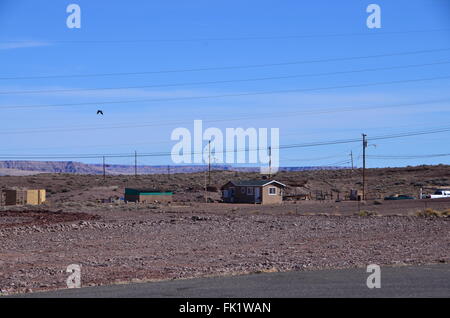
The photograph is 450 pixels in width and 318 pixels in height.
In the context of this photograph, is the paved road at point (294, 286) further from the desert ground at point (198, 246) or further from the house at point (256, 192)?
the house at point (256, 192)

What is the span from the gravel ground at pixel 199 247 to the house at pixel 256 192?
1533 inches

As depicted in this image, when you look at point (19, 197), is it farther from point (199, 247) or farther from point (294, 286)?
point (294, 286)

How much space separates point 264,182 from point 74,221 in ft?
149

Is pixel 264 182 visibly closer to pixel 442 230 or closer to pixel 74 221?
pixel 74 221

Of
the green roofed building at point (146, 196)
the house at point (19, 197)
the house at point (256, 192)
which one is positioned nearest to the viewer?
the house at point (19, 197)

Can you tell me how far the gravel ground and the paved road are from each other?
1.68 metres

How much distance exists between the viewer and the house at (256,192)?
8875 cm

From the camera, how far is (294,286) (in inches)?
639

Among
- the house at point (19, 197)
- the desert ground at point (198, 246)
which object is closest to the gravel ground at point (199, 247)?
the desert ground at point (198, 246)

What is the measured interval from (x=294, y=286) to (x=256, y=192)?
73.5 m

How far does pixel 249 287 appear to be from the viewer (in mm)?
16203

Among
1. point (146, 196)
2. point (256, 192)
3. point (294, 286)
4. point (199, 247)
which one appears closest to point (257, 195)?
point (256, 192)
